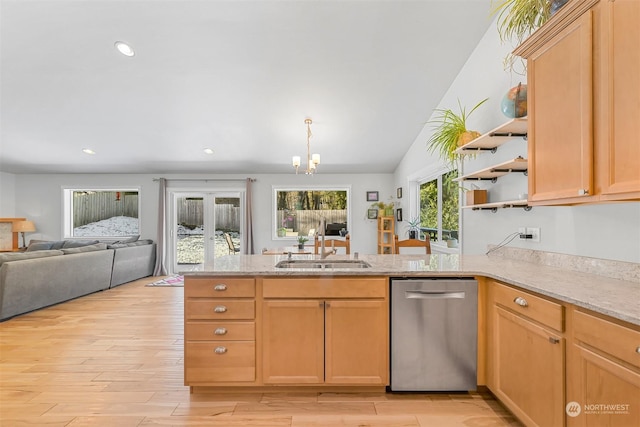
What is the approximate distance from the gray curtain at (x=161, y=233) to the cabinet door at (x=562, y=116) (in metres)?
6.55

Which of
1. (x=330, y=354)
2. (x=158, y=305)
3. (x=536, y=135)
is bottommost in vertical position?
(x=158, y=305)

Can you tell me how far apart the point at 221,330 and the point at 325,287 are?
0.74 meters

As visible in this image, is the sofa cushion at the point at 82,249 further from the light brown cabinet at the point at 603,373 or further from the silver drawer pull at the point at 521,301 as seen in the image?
the light brown cabinet at the point at 603,373

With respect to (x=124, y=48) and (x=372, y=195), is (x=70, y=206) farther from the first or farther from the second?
(x=372, y=195)

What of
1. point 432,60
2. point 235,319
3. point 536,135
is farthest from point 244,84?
point 536,135

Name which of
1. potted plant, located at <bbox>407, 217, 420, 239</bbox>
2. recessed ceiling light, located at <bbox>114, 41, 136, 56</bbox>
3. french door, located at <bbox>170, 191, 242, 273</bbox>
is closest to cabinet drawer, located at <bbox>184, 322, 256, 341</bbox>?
recessed ceiling light, located at <bbox>114, 41, 136, 56</bbox>

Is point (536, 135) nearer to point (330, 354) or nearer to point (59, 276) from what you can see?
point (330, 354)

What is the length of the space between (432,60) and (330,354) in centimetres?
318

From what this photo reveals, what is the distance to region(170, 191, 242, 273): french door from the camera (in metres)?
6.94

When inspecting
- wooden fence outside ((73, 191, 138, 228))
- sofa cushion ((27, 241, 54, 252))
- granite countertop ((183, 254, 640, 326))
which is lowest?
sofa cushion ((27, 241, 54, 252))

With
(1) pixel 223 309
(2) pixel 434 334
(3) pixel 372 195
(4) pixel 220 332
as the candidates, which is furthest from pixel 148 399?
(3) pixel 372 195

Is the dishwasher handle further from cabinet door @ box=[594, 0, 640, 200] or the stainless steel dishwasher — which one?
cabinet door @ box=[594, 0, 640, 200]

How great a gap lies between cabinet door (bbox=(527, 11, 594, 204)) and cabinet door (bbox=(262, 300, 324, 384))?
5.32 ft

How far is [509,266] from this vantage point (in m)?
2.27
